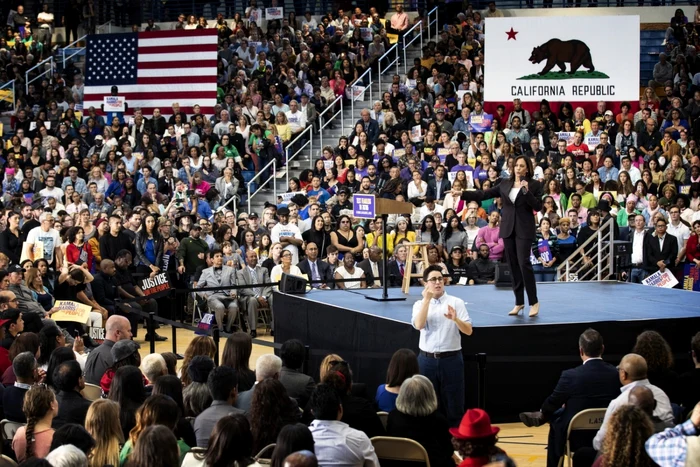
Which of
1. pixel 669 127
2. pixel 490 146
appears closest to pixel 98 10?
pixel 490 146

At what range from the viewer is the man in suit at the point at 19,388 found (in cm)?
724

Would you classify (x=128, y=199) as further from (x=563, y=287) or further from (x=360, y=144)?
(x=563, y=287)

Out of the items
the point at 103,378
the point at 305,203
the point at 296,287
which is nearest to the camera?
the point at 103,378

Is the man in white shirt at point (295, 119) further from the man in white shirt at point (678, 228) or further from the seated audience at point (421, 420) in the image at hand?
the seated audience at point (421, 420)

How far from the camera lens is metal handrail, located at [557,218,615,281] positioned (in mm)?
14734

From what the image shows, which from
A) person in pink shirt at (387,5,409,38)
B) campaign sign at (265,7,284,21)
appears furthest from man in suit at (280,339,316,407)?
campaign sign at (265,7,284,21)

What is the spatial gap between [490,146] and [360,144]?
2391mm

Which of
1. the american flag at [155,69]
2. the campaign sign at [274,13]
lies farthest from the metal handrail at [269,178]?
the campaign sign at [274,13]

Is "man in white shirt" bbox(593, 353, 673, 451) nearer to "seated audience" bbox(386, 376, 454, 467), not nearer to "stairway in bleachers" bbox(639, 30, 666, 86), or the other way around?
"seated audience" bbox(386, 376, 454, 467)

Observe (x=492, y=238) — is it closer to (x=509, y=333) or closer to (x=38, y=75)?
(x=509, y=333)

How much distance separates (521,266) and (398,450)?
4489 mm

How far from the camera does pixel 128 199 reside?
19312 mm

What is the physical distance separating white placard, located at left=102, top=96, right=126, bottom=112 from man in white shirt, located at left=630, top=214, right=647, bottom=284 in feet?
39.6

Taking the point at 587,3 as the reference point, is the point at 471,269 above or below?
below
